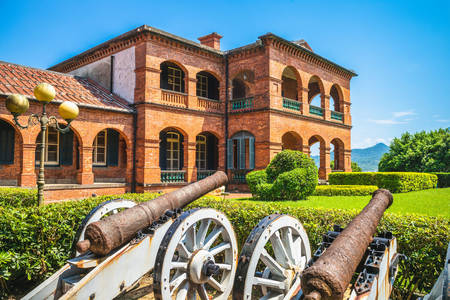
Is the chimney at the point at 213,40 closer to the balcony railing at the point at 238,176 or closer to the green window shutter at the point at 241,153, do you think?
the green window shutter at the point at 241,153

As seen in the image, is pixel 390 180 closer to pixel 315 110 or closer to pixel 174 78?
pixel 315 110

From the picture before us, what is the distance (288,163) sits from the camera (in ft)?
43.2

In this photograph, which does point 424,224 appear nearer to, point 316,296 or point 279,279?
point 279,279

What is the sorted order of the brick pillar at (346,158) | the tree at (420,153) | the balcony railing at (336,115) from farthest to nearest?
the tree at (420,153) < the brick pillar at (346,158) < the balcony railing at (336,115)

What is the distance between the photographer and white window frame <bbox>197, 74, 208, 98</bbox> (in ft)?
63.1

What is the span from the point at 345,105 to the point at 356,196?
411 inches

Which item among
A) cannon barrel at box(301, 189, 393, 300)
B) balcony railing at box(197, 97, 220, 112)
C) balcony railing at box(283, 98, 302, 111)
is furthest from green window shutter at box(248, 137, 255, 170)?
cannon barrel at box(301, 189, 393, 300)

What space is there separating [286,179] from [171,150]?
771 centimetres

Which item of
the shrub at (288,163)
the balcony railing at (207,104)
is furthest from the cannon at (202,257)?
the balcony railing at (207,104)

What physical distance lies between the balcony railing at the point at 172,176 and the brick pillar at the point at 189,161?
0.85ft

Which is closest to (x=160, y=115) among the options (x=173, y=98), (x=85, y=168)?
(x=173, y=98)

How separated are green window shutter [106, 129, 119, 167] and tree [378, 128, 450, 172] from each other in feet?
82.2

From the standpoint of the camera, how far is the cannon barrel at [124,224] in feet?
10.6

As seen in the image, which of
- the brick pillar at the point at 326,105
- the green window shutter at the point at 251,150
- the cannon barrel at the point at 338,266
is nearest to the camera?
the cannon barrel at the point at 338,266
